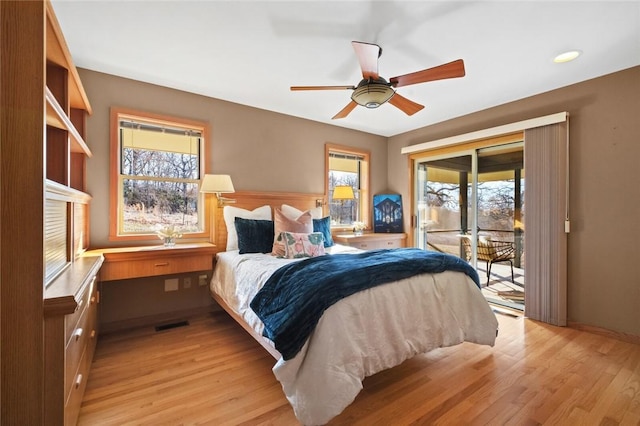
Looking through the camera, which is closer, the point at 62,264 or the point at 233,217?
the point at 62,264

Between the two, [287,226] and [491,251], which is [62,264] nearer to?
[287,226]

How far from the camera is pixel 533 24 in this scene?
6.78 ft

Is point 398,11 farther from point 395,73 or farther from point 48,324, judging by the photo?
point 48,324

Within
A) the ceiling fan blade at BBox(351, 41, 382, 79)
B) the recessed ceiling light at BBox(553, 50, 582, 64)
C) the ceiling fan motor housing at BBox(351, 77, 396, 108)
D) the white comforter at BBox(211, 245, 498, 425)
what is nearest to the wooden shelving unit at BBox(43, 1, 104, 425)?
the white comforter at BBox(211, 245, 498, 425)

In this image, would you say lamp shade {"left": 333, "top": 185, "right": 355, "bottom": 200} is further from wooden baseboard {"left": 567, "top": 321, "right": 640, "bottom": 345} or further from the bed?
wooden baseboard {"left": 567, "top": 321, "right": 640, "bottom": 345}

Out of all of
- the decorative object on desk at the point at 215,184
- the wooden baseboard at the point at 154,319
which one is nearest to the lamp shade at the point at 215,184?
the decorative object on desk at the point at 215,184

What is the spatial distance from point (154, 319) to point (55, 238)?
5.50ft

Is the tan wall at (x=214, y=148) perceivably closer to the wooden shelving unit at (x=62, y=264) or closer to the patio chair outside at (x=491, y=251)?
the wooden shelving unit at (x=62, y=264)

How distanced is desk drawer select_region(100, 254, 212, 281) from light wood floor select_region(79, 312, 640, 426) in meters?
0.61

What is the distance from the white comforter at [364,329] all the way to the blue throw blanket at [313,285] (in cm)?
6

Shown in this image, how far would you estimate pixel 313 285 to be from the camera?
5.58ft

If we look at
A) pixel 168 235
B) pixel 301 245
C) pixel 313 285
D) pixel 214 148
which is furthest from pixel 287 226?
pixel 313 285

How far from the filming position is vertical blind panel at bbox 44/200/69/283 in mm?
1470

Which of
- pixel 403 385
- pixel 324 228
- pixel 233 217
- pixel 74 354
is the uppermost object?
pixel 233 217
